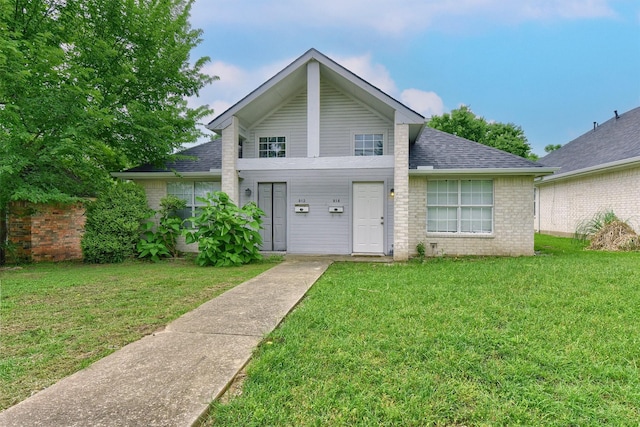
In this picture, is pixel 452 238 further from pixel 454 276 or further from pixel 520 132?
pixel 520 132

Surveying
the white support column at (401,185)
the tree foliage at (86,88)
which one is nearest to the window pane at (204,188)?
the tree foliage at (86,88)

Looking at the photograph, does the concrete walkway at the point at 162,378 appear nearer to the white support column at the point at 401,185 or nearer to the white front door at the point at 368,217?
the white support column at the point at 401,185

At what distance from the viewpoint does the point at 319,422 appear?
1.92 m

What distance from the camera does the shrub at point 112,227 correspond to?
27.5 ft

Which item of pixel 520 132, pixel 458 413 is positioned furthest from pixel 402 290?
pixel 520 132

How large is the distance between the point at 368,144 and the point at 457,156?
2.64 meters

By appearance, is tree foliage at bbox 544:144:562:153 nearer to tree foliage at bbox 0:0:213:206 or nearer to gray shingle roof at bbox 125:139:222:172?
tree foliage at bbox 0:0:213:206

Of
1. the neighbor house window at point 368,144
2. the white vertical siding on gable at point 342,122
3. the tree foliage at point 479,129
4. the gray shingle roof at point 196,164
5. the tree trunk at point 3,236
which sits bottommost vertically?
the tree trunk at point 3,236

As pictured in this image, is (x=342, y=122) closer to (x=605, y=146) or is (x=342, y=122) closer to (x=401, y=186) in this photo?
(x=401, y=186)

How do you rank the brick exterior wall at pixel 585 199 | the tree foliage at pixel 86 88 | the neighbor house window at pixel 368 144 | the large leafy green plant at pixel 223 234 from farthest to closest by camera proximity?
the brick exterior wall at pixel 585 199 < the neighbor house window at pixel 368 144 < the large leafy green plant at pixel 223 234 < the tree foliage at pixel 86 88

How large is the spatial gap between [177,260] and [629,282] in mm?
9863

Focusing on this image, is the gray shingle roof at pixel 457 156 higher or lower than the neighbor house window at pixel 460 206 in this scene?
higher

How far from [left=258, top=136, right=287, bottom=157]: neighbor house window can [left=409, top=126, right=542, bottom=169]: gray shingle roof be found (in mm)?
3901

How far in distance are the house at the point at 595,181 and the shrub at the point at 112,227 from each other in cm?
1514
